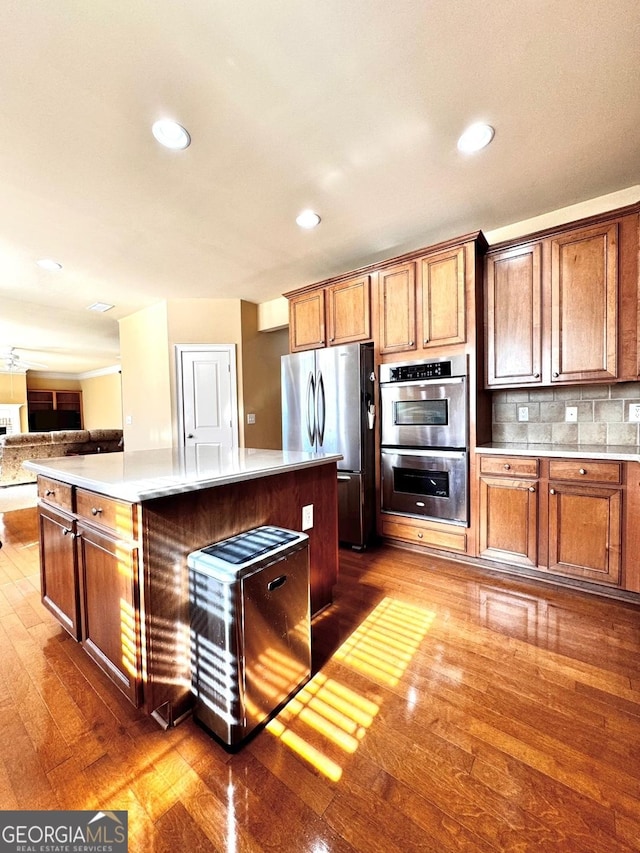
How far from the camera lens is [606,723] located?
4.23 ft

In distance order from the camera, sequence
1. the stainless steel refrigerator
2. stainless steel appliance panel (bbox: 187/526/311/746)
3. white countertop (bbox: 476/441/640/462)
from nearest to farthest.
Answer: stainless steel appliance panel (bbox: 187/526/311/746) → white countertop (bbox: 476/441/640/462) → the stainless steel refrigerator

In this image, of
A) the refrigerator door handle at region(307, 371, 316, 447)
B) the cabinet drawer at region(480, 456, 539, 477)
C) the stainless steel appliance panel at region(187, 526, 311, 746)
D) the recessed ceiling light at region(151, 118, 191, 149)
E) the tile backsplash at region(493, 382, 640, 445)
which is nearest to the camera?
the stainless steel appliance panel at region(187, 526, 311, 746)

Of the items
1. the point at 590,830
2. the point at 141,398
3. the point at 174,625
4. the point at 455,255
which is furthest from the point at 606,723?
the point at 141,398

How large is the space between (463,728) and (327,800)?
553 millimetres

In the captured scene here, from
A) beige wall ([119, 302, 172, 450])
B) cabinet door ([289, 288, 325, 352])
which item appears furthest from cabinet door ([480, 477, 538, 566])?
beige wall ([119, 302, 172, 450])

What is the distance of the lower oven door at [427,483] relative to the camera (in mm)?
2664

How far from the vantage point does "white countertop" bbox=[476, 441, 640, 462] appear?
83.0 inches

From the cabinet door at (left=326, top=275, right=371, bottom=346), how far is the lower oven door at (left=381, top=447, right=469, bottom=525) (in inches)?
42.6

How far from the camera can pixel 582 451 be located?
228 cm

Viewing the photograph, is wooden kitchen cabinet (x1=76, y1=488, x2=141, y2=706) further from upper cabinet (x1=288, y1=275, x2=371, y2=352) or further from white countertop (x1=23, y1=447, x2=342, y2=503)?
upper cabinet (x1=288, y1=275, x2=371, y2=352)

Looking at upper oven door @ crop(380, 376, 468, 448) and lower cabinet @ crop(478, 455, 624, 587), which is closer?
lower cabinet @ crop(478, 455, 624, 587)

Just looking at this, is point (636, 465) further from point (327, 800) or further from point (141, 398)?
point (141, 398)

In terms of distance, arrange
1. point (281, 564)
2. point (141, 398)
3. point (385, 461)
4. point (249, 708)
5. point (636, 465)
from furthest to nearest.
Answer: point (141, 398), point (385, 461), point (636, 465), point (281, 564), point (249, 708)

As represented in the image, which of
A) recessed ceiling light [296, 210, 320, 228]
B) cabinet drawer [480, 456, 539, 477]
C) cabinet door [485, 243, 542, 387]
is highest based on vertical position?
recessed ceiling light [296, 210, 320, 228]
